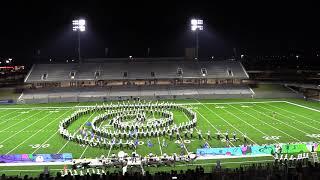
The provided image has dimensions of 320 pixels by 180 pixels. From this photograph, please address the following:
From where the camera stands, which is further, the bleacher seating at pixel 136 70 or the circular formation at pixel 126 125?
the bleacher seating at pixel 136 70

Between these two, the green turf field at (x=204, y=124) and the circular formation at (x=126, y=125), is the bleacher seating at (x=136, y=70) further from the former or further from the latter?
the circular formation at (x=126, y=125)

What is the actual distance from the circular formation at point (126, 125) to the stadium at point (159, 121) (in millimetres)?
85

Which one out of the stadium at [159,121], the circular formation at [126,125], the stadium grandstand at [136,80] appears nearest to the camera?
the stadium at [159,121]

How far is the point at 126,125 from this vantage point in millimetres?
24250

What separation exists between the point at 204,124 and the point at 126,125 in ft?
19.2

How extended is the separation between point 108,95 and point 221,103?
47.1 feet

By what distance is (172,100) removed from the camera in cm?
4009

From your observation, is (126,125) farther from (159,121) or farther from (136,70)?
(136,70)

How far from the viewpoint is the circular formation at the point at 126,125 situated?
21078mm

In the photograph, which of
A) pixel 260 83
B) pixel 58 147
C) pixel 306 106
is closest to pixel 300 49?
pixel 260 83

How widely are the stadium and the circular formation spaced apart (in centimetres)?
8

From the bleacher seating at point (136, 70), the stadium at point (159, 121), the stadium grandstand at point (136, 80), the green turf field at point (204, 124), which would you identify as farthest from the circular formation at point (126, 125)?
Answer: the bleacher seating at point (136, 70)

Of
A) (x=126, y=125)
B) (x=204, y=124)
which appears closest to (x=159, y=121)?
(x=126, y=125)

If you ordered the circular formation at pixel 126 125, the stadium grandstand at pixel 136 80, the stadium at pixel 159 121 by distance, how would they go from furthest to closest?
the stadium grandstand at pixel 136 80, the circular formation at pixel 126 125, the stadium at pixel 159 121
